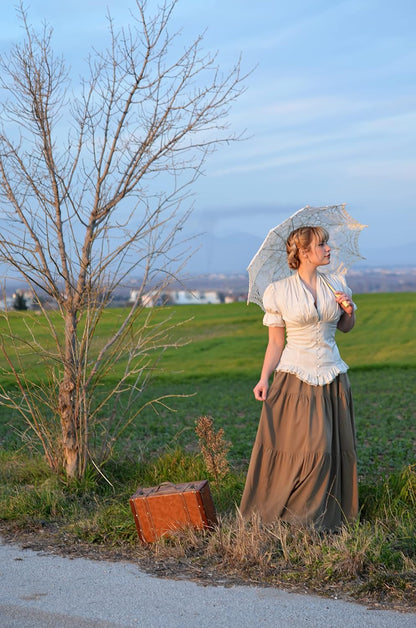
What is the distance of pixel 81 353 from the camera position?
7.58 meters

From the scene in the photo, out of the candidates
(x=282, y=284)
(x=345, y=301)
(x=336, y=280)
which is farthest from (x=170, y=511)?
(x=336, y=280)

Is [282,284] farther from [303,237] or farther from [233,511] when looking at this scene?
[233,511]

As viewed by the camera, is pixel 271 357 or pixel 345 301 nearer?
pixel 345 301

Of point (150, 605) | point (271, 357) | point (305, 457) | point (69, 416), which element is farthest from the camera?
point (69, 416)

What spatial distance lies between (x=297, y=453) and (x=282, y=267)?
146 centimetres

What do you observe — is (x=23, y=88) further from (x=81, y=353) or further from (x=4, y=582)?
(x=4, y=582)

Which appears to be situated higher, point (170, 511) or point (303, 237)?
point (303, 237)

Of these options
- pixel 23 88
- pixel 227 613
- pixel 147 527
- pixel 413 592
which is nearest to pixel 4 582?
pixel 147 527

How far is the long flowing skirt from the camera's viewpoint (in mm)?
5719

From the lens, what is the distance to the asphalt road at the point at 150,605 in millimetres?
4332

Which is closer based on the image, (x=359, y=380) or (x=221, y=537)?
(x=221, y=537)

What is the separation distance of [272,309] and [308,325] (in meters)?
0.30

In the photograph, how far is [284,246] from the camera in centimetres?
626

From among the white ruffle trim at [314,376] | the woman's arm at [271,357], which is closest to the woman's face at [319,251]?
the woman's arm at [271,357]
